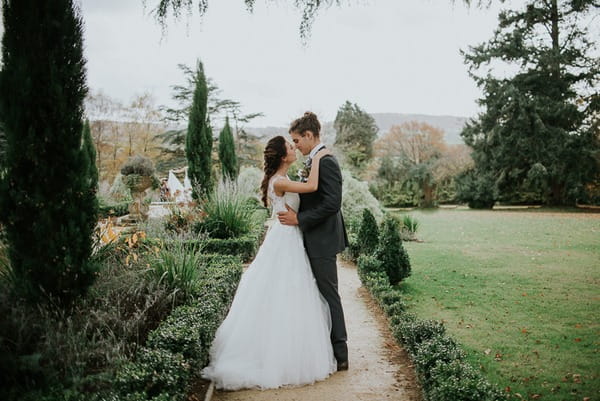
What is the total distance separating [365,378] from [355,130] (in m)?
41.7

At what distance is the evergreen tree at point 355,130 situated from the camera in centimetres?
4325

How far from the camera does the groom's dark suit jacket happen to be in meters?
3.78

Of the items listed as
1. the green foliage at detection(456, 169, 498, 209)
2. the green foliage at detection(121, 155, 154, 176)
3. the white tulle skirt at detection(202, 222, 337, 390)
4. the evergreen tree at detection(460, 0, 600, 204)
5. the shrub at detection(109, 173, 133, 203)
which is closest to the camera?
the white tulle skirt at detection(202, 222, 337, 390)

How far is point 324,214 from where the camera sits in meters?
3.77

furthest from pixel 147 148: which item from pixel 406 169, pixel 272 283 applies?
pixel 272 283

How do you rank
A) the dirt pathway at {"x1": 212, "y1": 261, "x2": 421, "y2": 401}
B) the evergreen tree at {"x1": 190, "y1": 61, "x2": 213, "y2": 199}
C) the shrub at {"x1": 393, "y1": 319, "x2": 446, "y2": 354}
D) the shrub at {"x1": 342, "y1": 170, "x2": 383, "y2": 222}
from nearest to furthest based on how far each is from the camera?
1. the dirt pathway at {"x1": 212, "y1": 261, "x2": 421, "y2": 401}
2. the shrub at {"x1": 393, "y1": 319, "x2": 446, "y2": 354}
3. the evergreen tree at {"x1": 190, "y1": 61, "x2": 213, "y2": 199}
4. the shrub at {"x1": 342, "y1": 170, "x2": 383, "y2": 222}

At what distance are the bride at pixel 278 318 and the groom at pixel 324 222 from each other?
7 cm

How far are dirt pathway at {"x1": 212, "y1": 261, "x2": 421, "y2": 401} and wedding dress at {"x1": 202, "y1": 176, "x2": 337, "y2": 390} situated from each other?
0.10 m

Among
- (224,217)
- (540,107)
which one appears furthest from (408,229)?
(540,107)

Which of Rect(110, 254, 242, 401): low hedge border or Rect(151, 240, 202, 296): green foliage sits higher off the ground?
Rect(151, 240, 202, 296): green foliage

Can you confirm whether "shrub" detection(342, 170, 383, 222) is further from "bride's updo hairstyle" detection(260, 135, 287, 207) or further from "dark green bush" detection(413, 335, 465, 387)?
"dark green bush" detection(413, 335, 465, 387)

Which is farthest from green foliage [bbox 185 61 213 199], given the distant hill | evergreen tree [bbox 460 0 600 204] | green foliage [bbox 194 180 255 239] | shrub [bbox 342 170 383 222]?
the distant hill

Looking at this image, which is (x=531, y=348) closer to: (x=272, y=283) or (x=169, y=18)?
(x=272, y=283)

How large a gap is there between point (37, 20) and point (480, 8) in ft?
11.9
